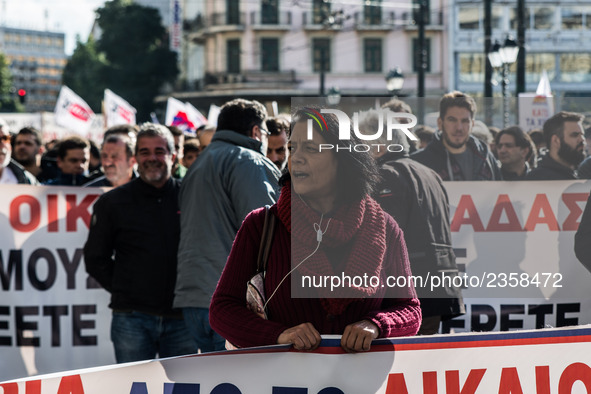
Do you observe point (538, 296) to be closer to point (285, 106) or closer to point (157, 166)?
point (157, 166)

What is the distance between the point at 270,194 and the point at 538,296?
1.76 m

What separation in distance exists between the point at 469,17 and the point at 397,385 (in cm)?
4584

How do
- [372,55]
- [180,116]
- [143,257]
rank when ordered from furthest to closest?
[372,55] → [180,116] → [143,257]

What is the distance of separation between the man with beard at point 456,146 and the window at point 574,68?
44.7m

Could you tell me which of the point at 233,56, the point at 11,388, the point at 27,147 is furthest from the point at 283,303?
the point at 233,56

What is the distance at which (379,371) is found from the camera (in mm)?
2957

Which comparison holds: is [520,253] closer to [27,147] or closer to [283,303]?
[283,303]

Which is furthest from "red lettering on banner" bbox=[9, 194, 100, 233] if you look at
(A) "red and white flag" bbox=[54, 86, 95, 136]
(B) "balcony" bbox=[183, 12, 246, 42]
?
(B) "balcony" bbox=[183, 12, 246, 42]

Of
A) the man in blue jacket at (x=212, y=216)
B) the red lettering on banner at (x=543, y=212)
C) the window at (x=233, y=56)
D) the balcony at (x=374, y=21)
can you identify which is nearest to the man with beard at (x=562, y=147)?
the red lettering on banner at (x=543, y=212)

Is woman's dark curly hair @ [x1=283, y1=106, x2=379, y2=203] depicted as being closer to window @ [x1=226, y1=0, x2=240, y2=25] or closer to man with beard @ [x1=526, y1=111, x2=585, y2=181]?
man with beard @ [x1=526, y1=111, x2=585, y2=181]

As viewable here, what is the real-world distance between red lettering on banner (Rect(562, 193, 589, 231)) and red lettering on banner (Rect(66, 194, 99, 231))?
3.52 meters

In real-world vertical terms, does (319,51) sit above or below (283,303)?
above

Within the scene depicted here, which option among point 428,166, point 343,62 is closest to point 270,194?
point 428,166

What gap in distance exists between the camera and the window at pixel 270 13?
1964 inches
